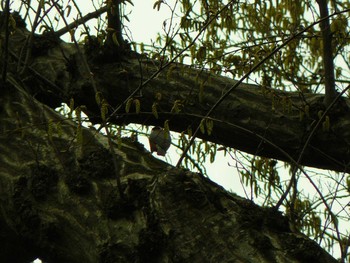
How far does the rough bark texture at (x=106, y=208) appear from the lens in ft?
8.07

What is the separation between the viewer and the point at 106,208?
104 inches

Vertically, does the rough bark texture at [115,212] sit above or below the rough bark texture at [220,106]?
below

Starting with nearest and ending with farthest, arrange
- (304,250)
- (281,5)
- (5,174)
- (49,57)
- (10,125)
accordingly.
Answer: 1. (304,250)
2. (5,174)
3. (10,125)
4. (49,57)
5. (281,5)

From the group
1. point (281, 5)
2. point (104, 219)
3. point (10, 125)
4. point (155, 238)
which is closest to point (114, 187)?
point (104, 219)

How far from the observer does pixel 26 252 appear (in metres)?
3.00

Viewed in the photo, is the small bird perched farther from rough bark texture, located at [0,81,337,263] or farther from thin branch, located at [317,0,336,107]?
rough bark texture, located at [0,81,337,263]

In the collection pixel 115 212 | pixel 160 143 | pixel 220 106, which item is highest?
pixel 220 106

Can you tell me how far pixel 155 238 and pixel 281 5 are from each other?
12.4ft

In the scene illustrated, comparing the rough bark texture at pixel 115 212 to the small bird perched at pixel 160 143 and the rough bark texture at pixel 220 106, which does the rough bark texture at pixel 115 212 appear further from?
the small bird perched at pixel 160 143

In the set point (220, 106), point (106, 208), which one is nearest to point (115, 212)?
point (106, 208)

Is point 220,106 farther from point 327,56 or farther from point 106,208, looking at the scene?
point 106,208

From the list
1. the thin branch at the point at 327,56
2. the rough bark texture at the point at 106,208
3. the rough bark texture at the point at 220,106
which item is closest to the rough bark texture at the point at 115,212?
the rough bark texture at the point at 106,208

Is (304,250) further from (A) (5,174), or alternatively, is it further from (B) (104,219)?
(A) (5,174)

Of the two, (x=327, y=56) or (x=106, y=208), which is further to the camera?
(x=327, y=56)
